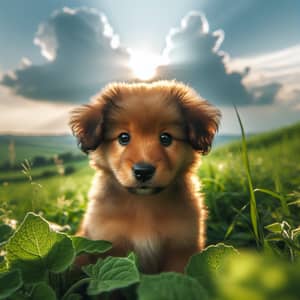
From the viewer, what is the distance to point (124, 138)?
1.93m

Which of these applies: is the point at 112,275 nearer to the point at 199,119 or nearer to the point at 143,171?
the point at 143,171

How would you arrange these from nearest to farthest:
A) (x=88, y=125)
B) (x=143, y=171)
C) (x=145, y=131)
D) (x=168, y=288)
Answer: (x=168, y=288), (x=143, y=171), (x=145, y=131), (x=88, y=125)

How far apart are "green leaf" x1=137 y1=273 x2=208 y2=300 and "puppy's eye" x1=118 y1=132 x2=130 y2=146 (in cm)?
109

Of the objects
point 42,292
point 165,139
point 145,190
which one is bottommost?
point 42,292

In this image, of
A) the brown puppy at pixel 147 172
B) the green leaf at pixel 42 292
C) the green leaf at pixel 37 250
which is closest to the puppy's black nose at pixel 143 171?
the brown puppy at pixel 147 172

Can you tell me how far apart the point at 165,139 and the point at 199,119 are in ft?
0.80

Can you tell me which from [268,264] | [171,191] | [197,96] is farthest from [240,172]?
[268,264]

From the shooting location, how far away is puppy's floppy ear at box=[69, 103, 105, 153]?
79.7 inches

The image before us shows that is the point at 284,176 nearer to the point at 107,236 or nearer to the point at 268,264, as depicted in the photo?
the point at 107,236

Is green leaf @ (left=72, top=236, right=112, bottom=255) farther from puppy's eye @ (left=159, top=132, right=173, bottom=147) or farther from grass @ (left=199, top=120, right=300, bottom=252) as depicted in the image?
grass @ (left=199, top=120, right=300, bottom=252)

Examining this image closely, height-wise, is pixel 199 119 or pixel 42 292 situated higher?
pixel 199 119

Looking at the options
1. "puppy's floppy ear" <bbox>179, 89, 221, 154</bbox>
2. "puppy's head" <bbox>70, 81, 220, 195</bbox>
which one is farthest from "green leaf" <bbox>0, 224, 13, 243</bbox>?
"puppy's floppy ear" <bbox>179, 89, 221, 154</bbox>

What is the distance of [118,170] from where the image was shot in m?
1.87

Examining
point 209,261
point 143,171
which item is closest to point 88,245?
point 143,171
